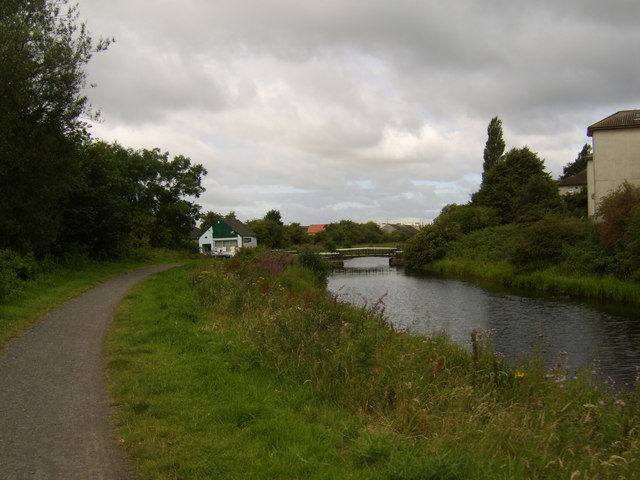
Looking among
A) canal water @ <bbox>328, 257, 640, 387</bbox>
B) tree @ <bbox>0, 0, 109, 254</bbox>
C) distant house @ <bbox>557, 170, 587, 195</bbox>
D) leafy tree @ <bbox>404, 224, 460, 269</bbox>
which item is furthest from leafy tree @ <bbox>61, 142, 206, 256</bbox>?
distant house @ <bbox>557, 170, 587, 195</bbox>

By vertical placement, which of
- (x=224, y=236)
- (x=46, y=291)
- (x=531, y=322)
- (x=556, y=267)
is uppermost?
(x=224, y=236)

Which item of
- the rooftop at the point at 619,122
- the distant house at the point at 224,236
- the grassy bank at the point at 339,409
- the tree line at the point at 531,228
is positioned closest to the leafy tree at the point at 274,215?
the distant house at the point at 224,236

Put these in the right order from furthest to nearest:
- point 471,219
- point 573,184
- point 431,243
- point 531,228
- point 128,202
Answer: point 573,184 < point 471,219 < point 431,243 < point 128,202 < point 531,228

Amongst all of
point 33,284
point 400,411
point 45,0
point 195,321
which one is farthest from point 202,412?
point 45,0

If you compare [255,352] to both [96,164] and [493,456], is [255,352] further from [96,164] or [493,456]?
[96,164]

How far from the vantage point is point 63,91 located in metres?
18.5

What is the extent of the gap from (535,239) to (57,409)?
33.3 m

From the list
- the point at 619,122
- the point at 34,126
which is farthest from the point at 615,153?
the point at 34,126

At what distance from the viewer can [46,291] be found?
15531mm

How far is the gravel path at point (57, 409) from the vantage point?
14.6ft

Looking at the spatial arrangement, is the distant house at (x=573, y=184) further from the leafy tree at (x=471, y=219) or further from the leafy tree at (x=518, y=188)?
the leafy tree at (x=471, y=219)

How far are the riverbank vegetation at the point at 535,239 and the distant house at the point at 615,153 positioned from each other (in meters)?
3.71

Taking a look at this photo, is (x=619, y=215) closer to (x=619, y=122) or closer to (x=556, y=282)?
(x=556, y=282)

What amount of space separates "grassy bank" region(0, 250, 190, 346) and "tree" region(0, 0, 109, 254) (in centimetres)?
200
